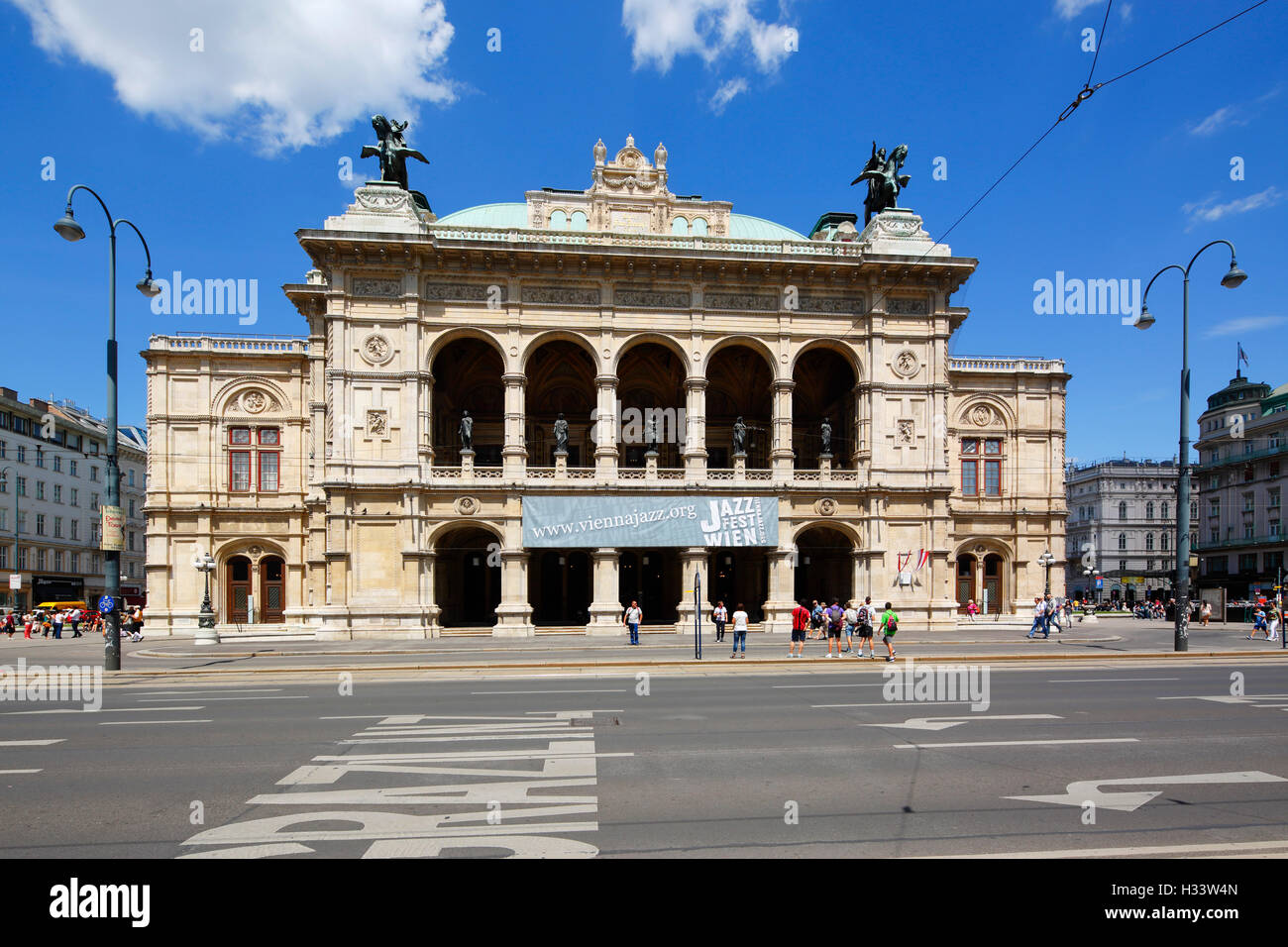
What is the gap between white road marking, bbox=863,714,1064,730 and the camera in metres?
11.2

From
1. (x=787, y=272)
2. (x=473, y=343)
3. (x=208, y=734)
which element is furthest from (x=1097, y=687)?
(x=473, y=343)

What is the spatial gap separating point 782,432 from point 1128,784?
26.7 m

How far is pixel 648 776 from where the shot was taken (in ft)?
27.2

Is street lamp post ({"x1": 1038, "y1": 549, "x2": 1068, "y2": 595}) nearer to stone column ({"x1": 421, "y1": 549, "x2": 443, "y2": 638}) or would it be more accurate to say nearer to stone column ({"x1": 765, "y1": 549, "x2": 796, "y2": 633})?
stone column ({"x1": 765, "y1": 549, "x2": 796, "y2": 633})

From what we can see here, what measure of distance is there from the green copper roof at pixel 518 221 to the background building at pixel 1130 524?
6162 cm

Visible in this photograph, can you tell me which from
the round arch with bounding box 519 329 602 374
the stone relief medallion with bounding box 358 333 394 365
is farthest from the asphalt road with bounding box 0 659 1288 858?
the round arch with bounding box 519 329 602 374

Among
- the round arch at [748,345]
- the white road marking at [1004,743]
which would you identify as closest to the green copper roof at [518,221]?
the round arch at [748,345]

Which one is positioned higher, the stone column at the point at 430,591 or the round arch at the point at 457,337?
the round arch at the point at 457,337

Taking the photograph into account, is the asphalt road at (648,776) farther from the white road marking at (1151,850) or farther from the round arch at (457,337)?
the round arch at (457,337)

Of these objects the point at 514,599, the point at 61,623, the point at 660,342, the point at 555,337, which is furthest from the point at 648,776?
the point at 61,623

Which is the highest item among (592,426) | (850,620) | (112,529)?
(592,426)

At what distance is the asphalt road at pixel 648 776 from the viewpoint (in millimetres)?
6234

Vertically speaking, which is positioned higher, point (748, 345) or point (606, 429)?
point (748, 345)

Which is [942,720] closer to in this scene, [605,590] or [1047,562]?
[605,590]
